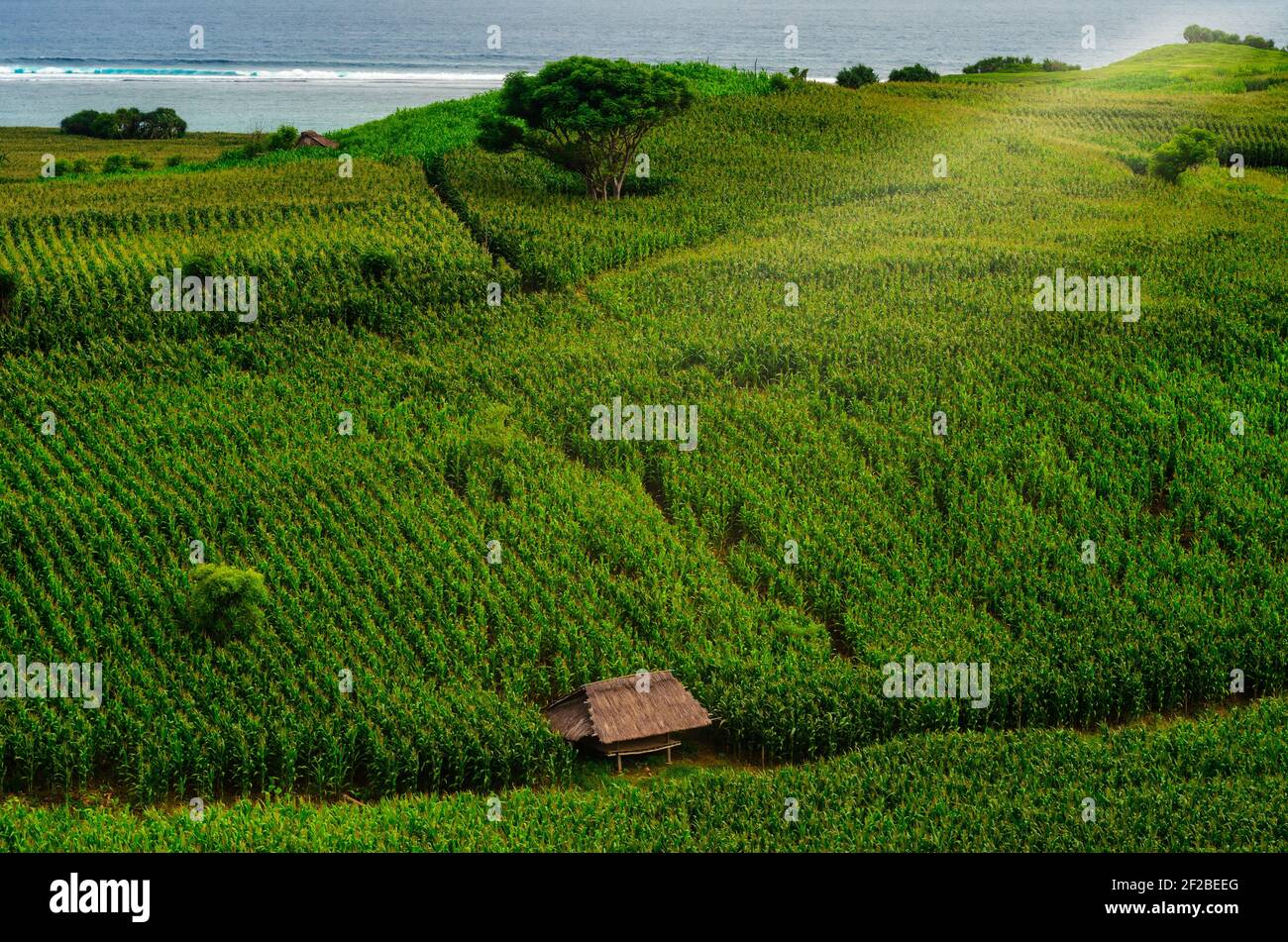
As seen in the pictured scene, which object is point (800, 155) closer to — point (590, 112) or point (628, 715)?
point (590, 112)

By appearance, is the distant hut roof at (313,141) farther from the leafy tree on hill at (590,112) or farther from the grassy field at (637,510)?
the grassy field at (637,510)

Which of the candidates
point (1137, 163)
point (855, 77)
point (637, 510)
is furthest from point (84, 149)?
point (637, 510)

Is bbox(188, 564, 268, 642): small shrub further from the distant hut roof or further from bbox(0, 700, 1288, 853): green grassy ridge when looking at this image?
the distant hut roof

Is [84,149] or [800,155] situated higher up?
[84,149]

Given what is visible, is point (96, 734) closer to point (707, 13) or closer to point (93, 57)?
point (93, 57)

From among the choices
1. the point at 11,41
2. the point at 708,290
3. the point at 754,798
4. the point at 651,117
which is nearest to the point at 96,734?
the point at 754,798

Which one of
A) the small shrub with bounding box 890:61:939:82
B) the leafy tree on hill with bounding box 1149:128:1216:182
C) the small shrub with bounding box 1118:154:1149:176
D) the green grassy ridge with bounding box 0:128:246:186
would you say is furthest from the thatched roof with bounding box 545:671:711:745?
the small shrub with bounding box 890:61:939:82
